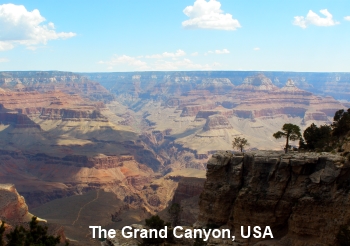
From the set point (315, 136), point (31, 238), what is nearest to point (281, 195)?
point (315, 136)

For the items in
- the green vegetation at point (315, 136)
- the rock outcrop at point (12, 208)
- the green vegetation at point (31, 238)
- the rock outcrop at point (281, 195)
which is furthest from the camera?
the rock outcrop at point (12, 208)

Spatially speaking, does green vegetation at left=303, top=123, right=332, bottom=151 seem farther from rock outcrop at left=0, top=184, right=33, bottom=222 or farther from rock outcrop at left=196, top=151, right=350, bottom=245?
rock outcrop at left=0, top=184, right=33, bottom=222

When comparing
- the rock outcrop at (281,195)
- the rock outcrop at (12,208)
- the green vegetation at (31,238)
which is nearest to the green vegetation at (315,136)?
the rock outcrop at (281,195)

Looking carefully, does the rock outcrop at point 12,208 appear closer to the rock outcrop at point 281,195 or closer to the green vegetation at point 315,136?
the rock outcrop at point 281,195

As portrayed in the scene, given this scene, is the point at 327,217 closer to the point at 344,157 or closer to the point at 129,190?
the point at 344,157

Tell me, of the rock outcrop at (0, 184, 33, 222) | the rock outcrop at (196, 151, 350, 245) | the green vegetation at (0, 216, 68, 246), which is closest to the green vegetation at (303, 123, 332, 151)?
the rock outcrop at (196, 151, 350, 245)

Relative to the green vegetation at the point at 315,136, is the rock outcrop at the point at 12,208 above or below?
below

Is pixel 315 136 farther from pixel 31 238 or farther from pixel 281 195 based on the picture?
pixel 31 238

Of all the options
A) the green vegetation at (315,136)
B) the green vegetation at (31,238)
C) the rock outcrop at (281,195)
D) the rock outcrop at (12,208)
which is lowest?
the rock outcrop at (12,208)
